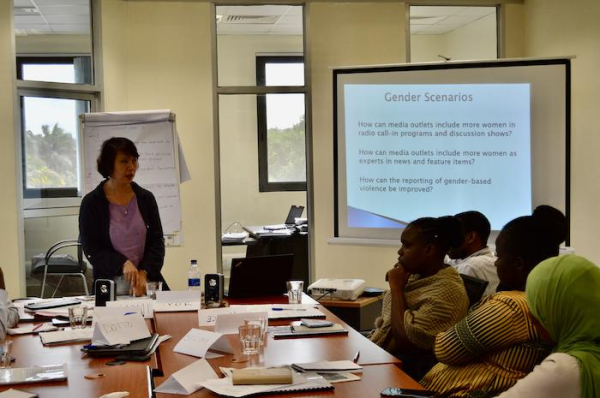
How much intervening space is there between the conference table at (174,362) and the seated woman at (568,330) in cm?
53

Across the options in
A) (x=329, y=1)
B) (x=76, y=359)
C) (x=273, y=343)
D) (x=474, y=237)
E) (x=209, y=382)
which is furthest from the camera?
(x=329, y=1)

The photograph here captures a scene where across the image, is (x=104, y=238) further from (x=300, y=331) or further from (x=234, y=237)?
(x=234, y=237)

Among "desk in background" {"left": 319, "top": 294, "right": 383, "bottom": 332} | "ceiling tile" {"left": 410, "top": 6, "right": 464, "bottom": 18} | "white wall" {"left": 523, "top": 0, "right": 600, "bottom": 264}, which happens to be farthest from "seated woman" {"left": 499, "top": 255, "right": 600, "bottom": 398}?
"ceiling tile" {"left": 410, "top": 6, "right": 464, "bottom": 18}

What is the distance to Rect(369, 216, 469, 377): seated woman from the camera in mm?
3186

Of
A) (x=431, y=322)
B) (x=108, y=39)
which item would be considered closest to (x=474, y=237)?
(x=431, y=322)

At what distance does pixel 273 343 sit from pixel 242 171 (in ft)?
13.7

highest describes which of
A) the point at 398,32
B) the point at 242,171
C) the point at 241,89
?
the point at 398,32

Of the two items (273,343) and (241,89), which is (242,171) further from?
(273,343)

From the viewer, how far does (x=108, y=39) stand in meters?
6.56

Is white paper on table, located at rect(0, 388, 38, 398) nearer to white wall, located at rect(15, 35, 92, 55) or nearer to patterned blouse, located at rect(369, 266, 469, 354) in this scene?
patterned blouse, located at rect(369, 266, 469, 354)

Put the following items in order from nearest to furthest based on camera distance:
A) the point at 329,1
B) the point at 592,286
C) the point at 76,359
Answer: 1. the point at 592,286
2. the point at 76,359
3. the point at 329,1

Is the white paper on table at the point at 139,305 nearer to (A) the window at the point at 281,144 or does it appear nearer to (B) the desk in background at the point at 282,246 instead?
(B) the desk in background at the point at 282,246

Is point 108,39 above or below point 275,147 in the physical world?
above

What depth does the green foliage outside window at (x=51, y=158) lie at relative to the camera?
6.12m
